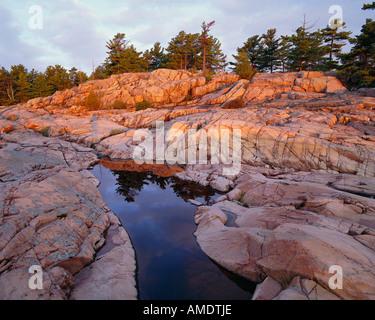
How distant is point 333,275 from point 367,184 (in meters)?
10.0

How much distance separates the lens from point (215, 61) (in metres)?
50.3

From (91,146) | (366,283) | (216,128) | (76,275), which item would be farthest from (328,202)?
(91,146)

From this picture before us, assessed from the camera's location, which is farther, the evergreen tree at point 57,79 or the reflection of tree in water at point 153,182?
the evergreen tree at point 57,79

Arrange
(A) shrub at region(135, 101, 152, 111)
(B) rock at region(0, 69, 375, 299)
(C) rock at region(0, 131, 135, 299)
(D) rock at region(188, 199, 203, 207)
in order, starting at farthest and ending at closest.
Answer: (A) shrub at region(135, 101, 152, 111), (D) rock at region(188, 199, 203, 207), (B) rock at region(0, 69, 375, 299), (C) rock at region(0, 131, 135, 299)

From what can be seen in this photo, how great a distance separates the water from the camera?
21.7 feet

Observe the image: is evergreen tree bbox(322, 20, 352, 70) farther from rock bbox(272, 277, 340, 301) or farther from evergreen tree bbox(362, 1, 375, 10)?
rock bbox(272, 277, 340, 301)

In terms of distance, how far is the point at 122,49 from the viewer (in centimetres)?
5191

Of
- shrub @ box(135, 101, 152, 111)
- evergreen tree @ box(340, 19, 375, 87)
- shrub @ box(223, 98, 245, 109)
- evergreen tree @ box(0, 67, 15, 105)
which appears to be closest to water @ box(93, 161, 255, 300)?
shrub @ box(223, 98, 245, 109)

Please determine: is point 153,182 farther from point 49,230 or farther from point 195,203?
point 49,230

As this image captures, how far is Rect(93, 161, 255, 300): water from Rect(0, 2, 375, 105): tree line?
31300mm

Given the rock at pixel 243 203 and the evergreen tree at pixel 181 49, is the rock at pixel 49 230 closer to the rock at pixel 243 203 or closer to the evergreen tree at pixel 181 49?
the rock at pixel 243 203

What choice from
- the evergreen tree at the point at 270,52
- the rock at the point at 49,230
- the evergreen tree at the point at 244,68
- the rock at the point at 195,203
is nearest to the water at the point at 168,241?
the rock at the point at 195,203

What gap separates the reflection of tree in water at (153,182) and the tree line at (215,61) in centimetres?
2901

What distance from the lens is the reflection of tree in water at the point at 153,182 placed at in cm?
1422
